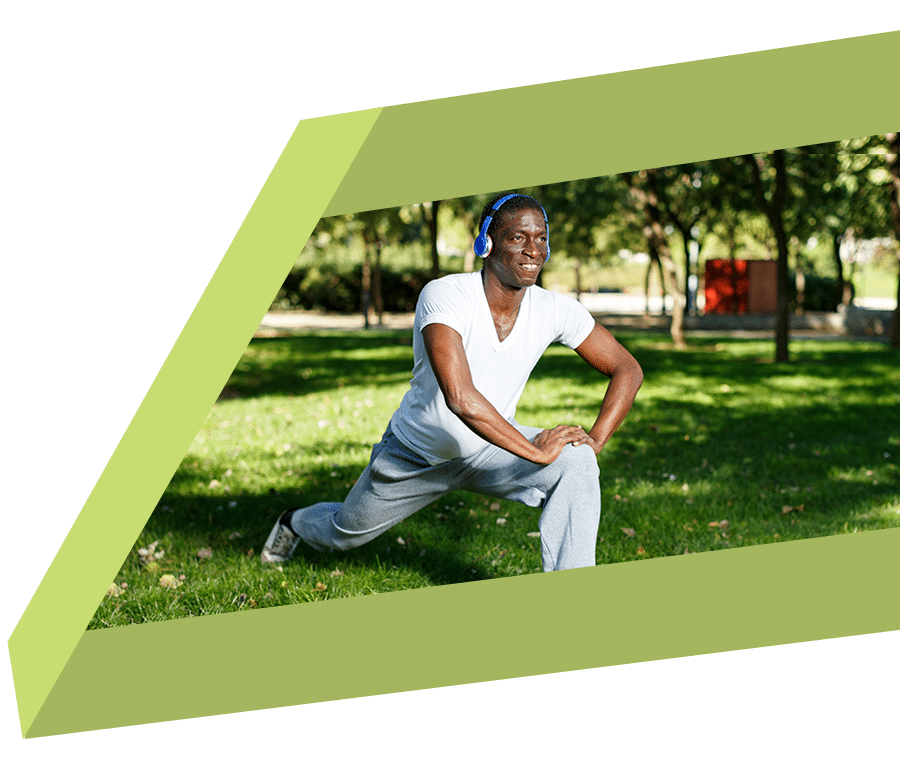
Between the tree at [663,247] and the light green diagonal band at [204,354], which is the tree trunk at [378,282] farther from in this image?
the light green diagonal band at [204,354]

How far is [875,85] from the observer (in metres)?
3.87

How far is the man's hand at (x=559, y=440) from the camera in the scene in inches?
152

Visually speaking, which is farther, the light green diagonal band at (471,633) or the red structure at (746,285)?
the red structure at (746,285)

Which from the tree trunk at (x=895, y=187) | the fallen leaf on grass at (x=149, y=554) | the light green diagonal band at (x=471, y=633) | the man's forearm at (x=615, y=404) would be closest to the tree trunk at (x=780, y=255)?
the tree trunk at (x=895, y=187)

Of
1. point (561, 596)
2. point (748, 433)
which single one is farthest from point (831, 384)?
point (561, 596)

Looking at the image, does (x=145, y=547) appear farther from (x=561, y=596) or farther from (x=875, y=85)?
(x=875, y=85)

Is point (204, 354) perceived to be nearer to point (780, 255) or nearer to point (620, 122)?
point (620, 122)

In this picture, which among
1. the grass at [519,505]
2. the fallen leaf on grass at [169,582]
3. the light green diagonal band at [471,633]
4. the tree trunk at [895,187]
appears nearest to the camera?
the light green diagonal band at [471,633]

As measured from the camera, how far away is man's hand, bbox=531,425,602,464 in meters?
3.85

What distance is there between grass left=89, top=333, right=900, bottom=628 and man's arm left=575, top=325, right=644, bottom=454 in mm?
1504

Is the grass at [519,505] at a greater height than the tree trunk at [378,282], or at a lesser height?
lesser

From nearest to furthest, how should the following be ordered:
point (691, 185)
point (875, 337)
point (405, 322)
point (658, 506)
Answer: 1. point (658, 506)
2. point (875, 337)
3. point (691, 185)
4. point (405, 322)

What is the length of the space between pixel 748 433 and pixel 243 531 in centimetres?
536

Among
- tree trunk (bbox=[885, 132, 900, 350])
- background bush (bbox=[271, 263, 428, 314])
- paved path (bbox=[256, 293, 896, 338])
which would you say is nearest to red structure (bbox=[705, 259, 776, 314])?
paved path (bbox=[256, 293, 896, 338])
